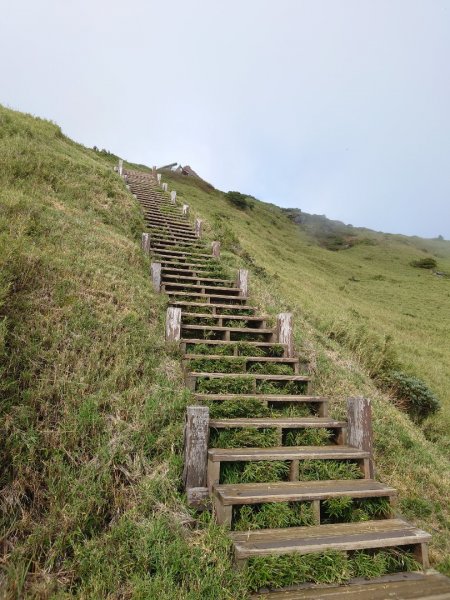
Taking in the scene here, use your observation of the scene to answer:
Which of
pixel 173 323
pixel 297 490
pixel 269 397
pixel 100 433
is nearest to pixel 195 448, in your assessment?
pixel 100 433

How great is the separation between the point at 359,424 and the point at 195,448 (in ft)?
7.92

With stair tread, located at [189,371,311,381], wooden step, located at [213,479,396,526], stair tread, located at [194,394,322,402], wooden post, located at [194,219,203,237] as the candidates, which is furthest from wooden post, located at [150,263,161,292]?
wooden post, located at [194,219,203,237]

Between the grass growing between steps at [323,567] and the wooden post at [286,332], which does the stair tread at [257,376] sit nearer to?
the wooden post at [286,332]

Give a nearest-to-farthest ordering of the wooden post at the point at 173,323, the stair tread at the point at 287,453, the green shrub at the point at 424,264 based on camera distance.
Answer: the stair tread at the point at 287,453 → the wooden post at the point at 173,323 → the green shrub at the point at 424,264

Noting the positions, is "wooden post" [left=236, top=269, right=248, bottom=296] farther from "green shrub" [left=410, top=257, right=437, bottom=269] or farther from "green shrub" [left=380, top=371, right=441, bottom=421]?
"green shrub" [left=410, top=257, right=437, bottom=269]

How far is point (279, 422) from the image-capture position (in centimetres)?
544

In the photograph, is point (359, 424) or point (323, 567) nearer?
point (323, 567)

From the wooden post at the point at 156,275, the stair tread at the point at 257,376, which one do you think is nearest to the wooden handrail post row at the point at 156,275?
the wooden post at the point at 156,275

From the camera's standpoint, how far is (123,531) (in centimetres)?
364

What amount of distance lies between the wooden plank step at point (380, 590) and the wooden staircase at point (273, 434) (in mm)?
21

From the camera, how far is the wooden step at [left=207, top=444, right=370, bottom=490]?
4.38 m

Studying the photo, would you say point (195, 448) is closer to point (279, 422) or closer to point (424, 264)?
point (279, 422)

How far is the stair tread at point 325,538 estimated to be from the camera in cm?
356

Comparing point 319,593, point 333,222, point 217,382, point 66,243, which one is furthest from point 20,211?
point 333,222
